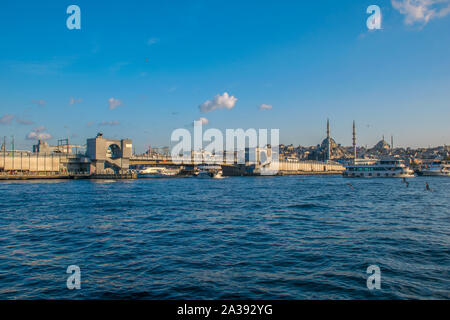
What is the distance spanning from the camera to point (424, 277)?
859cm

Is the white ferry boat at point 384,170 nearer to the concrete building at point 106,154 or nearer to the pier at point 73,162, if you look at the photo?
the pier at point 73,162

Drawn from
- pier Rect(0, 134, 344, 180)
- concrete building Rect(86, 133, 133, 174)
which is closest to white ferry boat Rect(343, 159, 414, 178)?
pier Rect(0, 134, 344, 180)

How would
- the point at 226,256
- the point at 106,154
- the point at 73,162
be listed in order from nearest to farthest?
→ 1. the point at 226,256
2. the point at 73,162
3. the point at 106,154

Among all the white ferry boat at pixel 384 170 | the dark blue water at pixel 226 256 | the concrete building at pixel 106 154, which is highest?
the concrete building at pixel 106 154

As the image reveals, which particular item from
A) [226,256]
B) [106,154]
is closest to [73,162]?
[106,154]

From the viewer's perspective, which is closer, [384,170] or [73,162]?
[73,162]

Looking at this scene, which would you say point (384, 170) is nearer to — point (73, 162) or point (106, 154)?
point (106, 154)

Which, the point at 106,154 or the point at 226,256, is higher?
the point at 106,154

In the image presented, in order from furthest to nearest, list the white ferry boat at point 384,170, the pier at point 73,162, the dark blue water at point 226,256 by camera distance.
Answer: the white ferry boat at point 384,170, the pier at point 73,162, the dark blue water at point 226,256

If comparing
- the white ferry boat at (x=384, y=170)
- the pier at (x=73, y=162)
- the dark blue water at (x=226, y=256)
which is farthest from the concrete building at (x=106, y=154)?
the dark blue water at (x=226, y=256)

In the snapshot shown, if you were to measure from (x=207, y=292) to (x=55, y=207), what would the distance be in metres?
21.1
